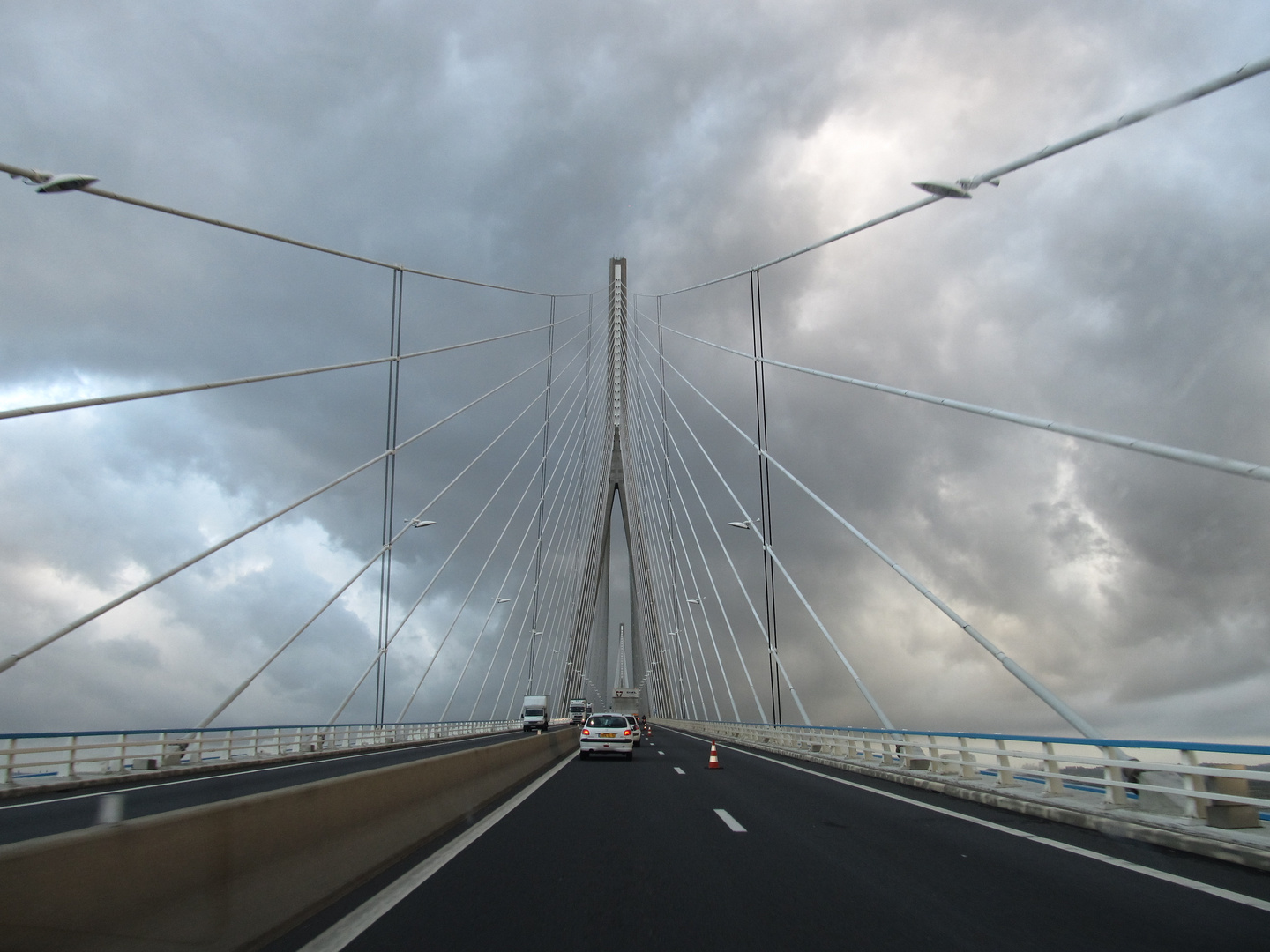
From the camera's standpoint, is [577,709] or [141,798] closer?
[141,798]

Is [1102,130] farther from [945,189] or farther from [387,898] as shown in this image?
[387,898]

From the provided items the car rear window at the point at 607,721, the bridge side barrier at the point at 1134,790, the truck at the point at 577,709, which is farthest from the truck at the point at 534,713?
the bridge side barrier at the point at 1134,790

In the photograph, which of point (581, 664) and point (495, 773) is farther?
point (581, 664)

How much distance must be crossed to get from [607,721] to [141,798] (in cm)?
1407

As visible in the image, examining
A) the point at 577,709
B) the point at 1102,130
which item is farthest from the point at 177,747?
the point at 577,709

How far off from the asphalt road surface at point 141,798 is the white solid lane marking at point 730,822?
17.3ft

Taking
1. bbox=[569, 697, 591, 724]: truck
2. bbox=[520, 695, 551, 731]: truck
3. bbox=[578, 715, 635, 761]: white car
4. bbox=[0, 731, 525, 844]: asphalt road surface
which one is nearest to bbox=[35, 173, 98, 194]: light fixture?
bbox=[0, 731, 525, 844]: asphalt road surface

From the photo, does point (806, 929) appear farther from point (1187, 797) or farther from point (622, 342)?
point (622, 342)

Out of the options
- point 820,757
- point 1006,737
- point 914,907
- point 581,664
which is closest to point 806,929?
point 914,907

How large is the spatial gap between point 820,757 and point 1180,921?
2106 centimetres

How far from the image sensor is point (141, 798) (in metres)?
15.3

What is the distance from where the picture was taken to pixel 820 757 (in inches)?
1039

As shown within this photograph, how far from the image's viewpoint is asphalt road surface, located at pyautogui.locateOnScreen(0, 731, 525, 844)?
11680 millimetres

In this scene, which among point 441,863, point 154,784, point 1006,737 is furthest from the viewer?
point 154,784
